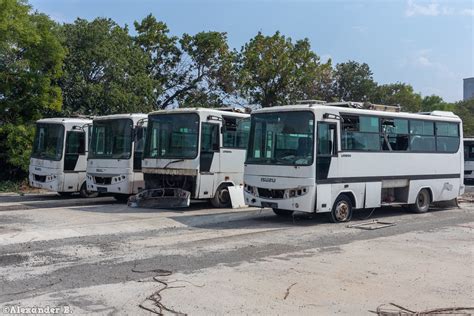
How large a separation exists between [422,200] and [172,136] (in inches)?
302

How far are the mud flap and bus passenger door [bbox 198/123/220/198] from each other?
21.5 inches

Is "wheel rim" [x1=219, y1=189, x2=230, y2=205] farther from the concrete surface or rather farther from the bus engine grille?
the bus engine grille

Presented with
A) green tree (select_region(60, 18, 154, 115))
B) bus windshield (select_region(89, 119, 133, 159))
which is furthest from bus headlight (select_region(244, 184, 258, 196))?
green tree (select_region(60, 18, 154, 115))

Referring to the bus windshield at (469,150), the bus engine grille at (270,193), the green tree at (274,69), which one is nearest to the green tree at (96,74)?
the green tree at (274,69)

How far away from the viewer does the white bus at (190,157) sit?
15.2 metres

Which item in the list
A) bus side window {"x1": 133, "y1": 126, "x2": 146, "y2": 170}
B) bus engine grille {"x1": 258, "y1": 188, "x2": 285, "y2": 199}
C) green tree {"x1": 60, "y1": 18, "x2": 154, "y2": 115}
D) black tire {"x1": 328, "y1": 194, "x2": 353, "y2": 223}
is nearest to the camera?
bus engine grille {"x1": 258, "y1": 188, "x2": 285, "y2": 199}

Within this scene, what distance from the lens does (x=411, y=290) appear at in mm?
7211

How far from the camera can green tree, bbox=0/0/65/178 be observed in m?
23.5

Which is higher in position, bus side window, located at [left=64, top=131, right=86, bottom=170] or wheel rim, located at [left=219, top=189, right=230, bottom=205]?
bus side window, located at [left=64, top=131, right=86, bottom=170]

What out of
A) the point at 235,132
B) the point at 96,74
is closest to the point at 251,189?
the point at 235,132

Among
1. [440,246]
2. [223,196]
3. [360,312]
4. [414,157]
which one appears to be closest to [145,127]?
[223,196]

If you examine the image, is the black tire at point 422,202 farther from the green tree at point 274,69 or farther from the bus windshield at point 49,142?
the green tree at point 274,69

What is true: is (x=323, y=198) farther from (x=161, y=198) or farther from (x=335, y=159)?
(x=161, y=198)

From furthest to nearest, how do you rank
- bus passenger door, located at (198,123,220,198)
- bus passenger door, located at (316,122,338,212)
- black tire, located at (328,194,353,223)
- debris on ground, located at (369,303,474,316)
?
bus passenger door, located at (198,123,220,198) → black tire, located at (328,194,353,223) → bus passenger door, located at (316,122,338,212) → debris on ground, located at (369,303,474,316)
